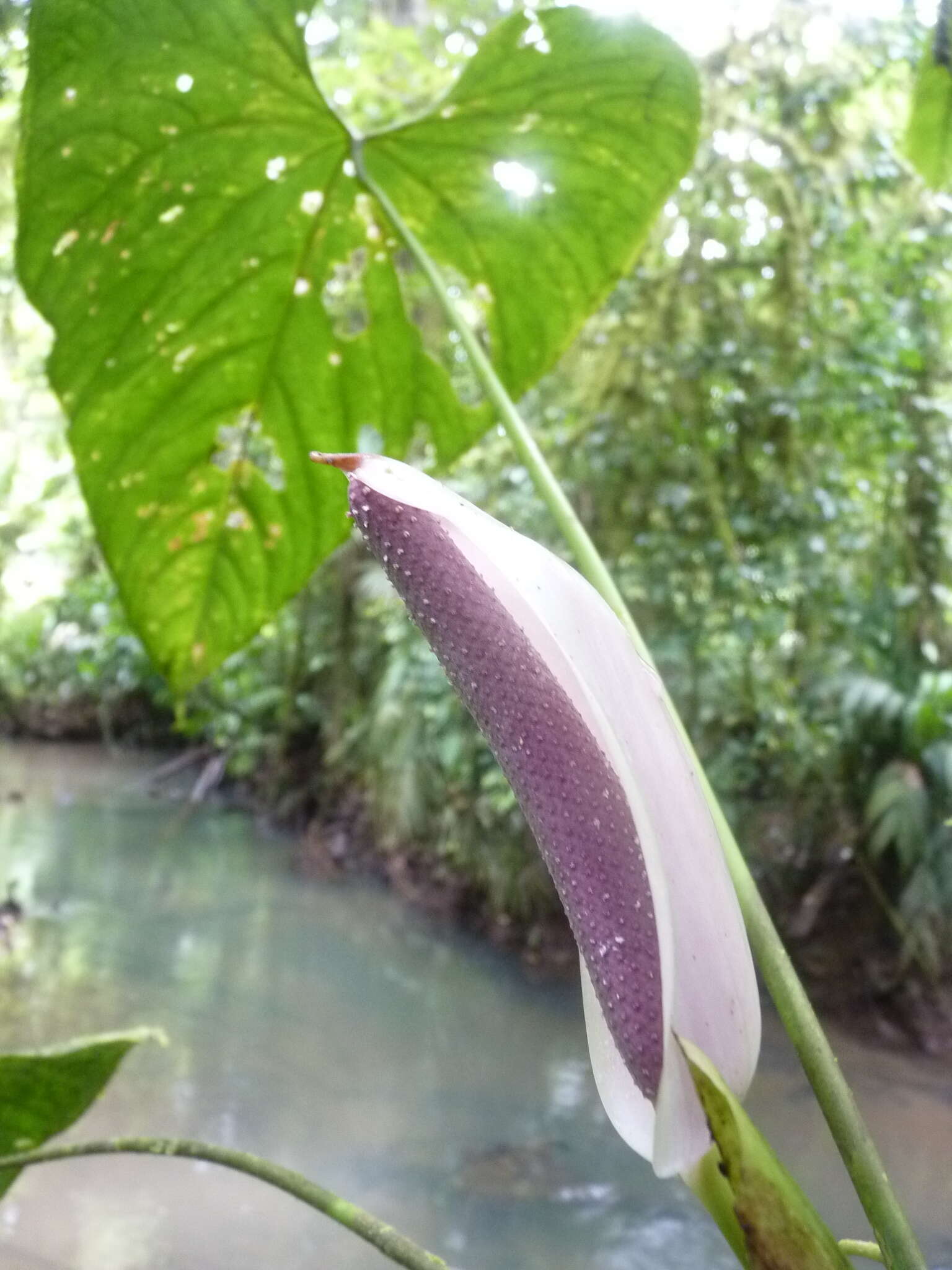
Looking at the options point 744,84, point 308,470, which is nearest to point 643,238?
point 308,470

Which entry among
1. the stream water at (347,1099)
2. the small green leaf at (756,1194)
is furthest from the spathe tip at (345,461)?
the stream water at (347,1099)

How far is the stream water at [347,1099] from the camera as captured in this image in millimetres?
1033

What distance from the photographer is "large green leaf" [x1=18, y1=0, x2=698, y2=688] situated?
1.36ft

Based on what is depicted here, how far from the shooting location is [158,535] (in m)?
0.46

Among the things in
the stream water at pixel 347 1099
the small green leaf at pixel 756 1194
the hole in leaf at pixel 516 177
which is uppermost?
the hole in leaf at pixel 516 177

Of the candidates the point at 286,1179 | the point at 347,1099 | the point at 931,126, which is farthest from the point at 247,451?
the point at 347,1099

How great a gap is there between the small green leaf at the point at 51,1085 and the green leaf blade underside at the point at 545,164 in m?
0.37

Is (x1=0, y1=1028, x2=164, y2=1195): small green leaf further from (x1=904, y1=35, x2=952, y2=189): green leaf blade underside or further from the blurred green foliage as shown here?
the blurred green foliage

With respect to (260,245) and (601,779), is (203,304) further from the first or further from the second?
(601,779)

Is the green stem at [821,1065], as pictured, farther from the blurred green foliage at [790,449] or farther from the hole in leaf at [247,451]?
the blurred green foliage at [790,449]

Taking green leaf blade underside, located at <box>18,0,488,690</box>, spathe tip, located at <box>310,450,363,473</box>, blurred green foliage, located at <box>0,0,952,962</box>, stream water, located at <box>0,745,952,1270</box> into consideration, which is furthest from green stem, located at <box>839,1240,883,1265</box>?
blurred green foliage, located at <box>0,0,952,962</box>

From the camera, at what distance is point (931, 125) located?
0.57 meters

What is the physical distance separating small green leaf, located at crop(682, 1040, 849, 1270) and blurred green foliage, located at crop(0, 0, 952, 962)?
1502mm

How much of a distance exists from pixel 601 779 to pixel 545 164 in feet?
1.33
